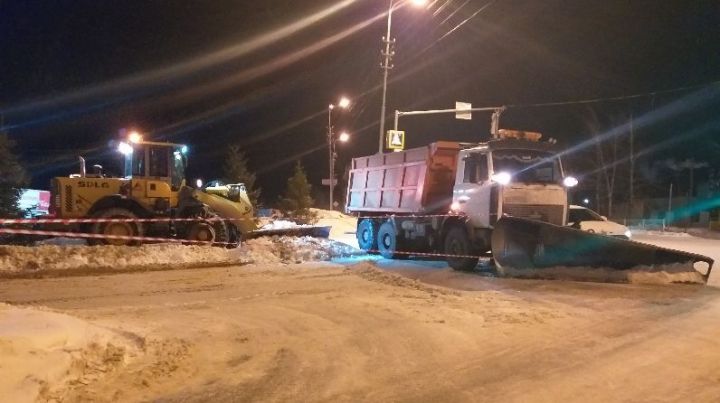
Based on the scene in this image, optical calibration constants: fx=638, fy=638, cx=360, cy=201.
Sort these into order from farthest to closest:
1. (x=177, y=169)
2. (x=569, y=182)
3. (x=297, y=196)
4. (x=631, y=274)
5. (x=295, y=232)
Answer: (x=297, y=196) → (x=295, y=232) → (x=177, y=169) → (x=569, y=182) → (x=631, y=274)

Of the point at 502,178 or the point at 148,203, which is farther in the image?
the point at 148,203

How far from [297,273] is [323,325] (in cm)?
550

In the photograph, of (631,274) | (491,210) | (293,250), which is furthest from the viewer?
(293,250)

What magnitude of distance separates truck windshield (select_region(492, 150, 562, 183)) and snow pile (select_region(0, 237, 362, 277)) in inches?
217

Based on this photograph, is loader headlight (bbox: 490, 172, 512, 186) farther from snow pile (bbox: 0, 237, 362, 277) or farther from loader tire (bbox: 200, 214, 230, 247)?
loader tire (bbox: 200, 214, 230, 247)

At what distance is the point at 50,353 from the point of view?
5.47m

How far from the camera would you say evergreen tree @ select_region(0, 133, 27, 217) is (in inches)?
925

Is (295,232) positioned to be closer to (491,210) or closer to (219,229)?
(219,229)

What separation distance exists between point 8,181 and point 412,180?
52.2 feet

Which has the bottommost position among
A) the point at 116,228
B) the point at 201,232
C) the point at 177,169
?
the point at 201,232

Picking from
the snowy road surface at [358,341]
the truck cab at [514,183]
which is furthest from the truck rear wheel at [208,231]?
the truck cab at [514,183]

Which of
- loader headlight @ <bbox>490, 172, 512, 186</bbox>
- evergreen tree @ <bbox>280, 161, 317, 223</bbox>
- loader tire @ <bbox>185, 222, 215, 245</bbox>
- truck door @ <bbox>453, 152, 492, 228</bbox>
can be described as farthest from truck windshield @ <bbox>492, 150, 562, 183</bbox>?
evergreen tree @ <bbox>280, 161, 317, 223</bbox>

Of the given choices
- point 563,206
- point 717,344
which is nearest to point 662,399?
point 717,344

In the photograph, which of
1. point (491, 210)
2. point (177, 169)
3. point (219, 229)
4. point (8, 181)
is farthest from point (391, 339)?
point (8, 181)
